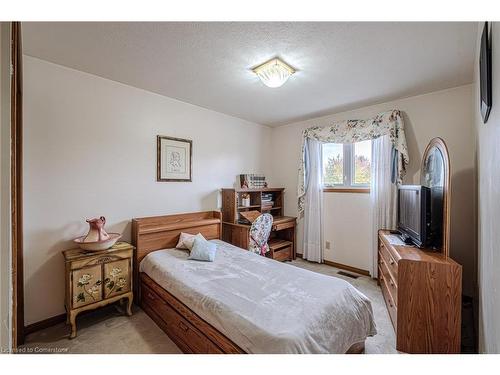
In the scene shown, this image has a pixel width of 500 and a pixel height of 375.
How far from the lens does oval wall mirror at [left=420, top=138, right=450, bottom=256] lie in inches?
67.7

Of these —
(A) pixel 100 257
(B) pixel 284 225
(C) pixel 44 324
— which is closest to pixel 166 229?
(A) pixel 100 257

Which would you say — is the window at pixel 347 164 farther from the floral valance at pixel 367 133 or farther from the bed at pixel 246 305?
the bed at pixel 246 305

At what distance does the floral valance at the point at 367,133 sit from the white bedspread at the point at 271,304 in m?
1.87

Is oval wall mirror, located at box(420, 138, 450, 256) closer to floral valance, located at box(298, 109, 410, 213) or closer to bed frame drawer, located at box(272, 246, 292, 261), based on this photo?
floral valance, located at box(298, 109, 410, 213)

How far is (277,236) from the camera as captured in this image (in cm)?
397

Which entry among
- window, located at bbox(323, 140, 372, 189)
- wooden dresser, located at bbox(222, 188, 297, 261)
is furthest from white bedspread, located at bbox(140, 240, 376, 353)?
window, located at bbox(323, 140, 372, 189)

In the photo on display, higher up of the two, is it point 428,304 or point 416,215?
point 416,215

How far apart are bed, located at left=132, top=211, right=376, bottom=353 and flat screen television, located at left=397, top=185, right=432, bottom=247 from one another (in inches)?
33.4

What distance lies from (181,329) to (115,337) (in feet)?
2.16

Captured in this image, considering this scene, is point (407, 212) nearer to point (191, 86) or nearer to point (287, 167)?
point (287, 167)

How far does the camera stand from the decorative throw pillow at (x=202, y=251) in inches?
87.2

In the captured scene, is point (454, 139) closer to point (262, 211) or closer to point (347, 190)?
point (347, 190)

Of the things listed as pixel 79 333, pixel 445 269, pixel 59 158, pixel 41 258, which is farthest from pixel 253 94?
pixel 79 333
